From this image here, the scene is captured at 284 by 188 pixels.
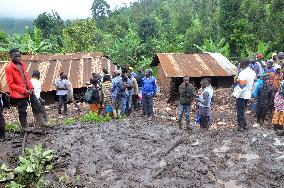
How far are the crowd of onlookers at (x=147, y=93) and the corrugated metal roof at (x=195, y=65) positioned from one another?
12.6 ft

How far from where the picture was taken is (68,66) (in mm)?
16203

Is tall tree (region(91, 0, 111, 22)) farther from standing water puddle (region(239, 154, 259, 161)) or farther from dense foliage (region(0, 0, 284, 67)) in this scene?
standing water puddle (region(239, 154, 259, 161))

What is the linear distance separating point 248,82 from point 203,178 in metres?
2.88

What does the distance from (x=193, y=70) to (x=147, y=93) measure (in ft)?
18.7

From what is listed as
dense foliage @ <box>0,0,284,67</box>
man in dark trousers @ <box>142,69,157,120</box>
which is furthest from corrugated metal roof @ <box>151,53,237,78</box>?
man in dark trousers @ <box>142,69,157,120</box>

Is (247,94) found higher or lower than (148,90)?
higher

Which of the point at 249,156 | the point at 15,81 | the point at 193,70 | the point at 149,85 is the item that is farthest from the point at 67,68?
the point at 249,156

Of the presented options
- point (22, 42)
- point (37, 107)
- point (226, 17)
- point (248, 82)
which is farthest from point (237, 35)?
point (37, 107)

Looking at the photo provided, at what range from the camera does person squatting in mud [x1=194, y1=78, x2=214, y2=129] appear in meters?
7.87

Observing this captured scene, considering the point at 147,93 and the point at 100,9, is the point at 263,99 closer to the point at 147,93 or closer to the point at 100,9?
the point at 147,93

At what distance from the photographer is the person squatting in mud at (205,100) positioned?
25.8 ft

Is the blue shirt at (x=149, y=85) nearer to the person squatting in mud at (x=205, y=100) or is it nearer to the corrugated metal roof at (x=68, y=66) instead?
the person squatting in mud at (x=205, y=100)

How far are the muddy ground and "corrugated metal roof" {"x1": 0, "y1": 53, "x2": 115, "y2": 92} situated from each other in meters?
7.82

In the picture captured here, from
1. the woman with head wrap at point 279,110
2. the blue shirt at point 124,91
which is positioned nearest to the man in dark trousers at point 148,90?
the blue shirt at point 124,91
